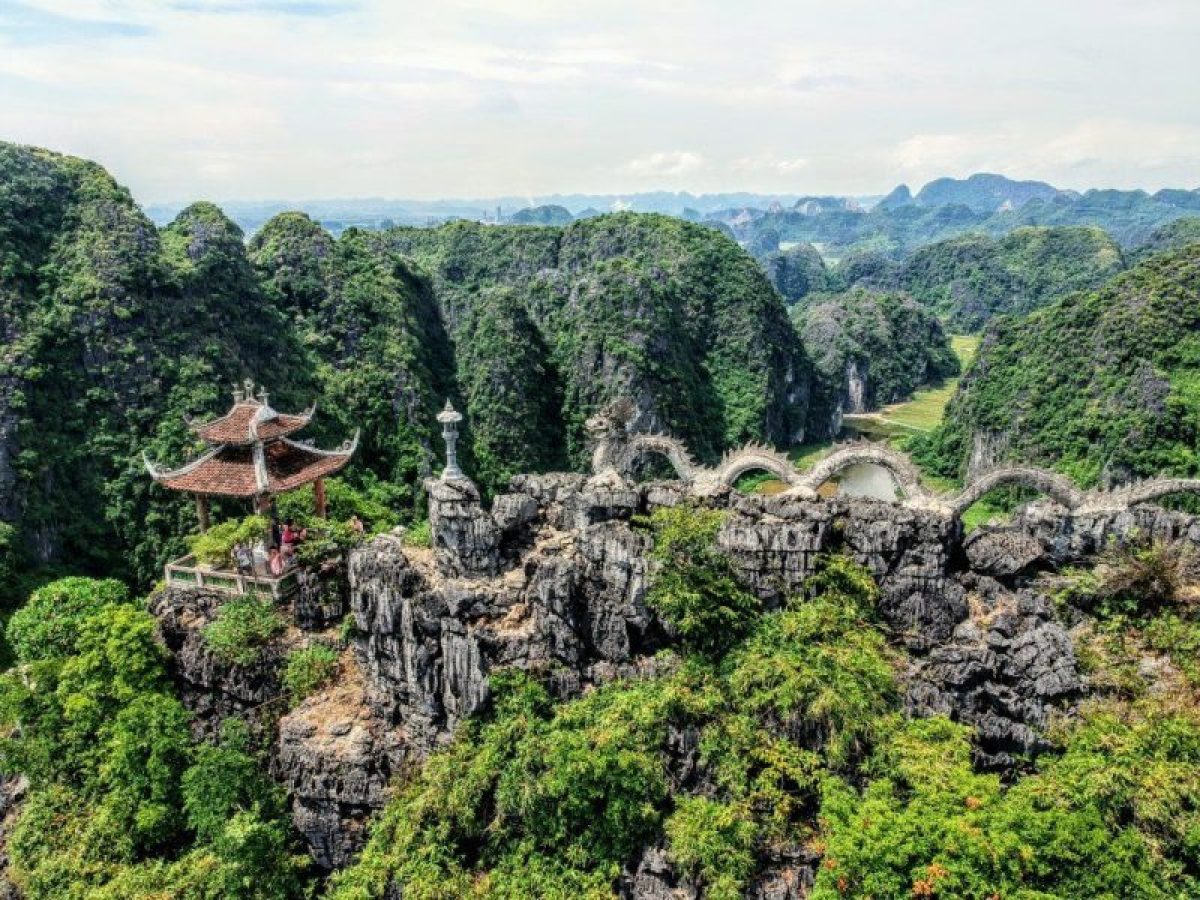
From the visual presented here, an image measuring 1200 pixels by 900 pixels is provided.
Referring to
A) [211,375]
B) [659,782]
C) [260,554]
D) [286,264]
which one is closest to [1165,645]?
[659,782]

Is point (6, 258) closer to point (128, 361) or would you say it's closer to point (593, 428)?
point (128, 361)

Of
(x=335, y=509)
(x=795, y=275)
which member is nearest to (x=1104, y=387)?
(x=335, y=509)

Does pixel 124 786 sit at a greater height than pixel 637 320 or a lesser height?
lesser

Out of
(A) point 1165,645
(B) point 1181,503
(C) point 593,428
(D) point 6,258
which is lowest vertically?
(B) point 1181,503

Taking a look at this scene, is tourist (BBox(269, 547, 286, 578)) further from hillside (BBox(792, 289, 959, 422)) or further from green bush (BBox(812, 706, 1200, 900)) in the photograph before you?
hillside (BBox(792, 289, 959, 422))

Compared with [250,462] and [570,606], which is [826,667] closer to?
[570,606]

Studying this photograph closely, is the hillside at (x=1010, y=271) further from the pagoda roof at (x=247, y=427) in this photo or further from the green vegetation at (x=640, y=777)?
the pagoda roof at (x=247, y=427)

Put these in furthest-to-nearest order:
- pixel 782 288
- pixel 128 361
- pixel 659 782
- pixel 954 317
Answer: pixel 782 288, pixel 954 317, pixel 128 361, pixel 659 782
